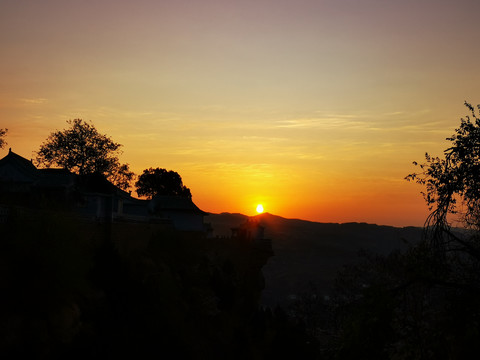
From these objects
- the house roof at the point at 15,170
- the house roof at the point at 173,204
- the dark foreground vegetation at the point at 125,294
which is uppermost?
the house roof at the point at 15,170

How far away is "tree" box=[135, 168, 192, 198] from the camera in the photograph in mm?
105750

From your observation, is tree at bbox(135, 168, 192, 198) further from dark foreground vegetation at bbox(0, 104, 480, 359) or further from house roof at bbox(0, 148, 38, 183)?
house roof at bbox(0, 148, 38, 183)

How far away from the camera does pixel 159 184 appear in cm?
10612

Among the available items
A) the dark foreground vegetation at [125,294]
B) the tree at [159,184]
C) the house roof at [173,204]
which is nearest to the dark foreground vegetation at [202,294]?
the dark foreground vegetation at [125,294]

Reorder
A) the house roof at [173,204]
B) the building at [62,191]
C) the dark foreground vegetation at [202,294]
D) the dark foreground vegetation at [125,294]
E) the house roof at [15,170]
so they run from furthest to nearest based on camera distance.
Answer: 1. the house roof at [173,204]
2. the house roof at [15,170]
3. the building at [62,191]
4. the dark foreground vegetation at [125,294]
5. the dark foreground vegetation at [202,294]

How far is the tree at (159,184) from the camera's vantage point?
106 meters

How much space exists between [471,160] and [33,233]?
39.5 m

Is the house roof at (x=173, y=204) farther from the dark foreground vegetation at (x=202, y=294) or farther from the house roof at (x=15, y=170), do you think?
the house roof at (x=15, y=170)

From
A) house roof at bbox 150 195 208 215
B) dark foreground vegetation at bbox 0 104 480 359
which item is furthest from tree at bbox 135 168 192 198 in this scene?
dark foreground vegetation at bbox 0 104 480 359

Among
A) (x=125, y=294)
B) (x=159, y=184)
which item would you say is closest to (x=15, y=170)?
(x=125, y=294)

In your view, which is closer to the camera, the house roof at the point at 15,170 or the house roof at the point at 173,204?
the house roof at the point at 15,170

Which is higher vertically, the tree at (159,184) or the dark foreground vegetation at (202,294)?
the tree at (159,184)

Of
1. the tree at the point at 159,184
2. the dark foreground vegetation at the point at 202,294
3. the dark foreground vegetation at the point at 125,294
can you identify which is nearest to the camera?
the dark foreground vegetation at the point at 202,294

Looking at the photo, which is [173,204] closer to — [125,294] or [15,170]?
[15,170]
